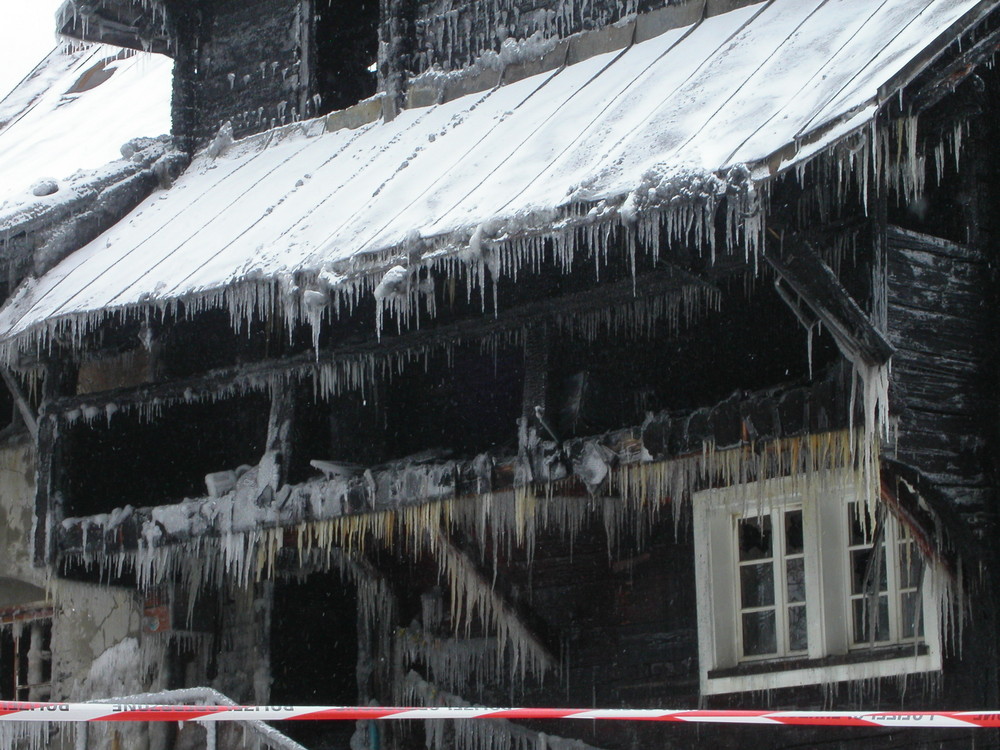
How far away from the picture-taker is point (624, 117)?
1055 centimetres

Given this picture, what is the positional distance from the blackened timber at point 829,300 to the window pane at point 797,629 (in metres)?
2.13

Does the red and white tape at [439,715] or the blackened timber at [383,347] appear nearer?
the red and white tape at [439,715]

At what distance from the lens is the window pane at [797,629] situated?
10.3 m

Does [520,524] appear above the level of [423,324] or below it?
below

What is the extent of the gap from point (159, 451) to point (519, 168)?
170 inches

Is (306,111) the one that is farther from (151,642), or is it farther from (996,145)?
(996,145)

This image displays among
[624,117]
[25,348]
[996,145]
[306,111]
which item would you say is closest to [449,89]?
[306,111]

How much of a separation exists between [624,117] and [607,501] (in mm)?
2375

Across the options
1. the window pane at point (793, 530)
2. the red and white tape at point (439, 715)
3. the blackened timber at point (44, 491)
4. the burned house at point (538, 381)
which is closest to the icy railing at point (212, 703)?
the burned house at point (538, 381)

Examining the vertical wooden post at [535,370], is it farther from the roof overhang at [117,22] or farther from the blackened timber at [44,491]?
the roof overhang at [117,22]

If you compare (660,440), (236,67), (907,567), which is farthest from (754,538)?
(236,67)

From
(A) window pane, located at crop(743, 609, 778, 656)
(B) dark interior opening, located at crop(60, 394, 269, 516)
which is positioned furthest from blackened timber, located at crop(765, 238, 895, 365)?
(B) dark interior opening, located at crop(60, 394, 269, 516)

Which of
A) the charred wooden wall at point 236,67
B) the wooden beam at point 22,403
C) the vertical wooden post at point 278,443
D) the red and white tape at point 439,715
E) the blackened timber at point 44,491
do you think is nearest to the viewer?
the red and white tape at point 439,715

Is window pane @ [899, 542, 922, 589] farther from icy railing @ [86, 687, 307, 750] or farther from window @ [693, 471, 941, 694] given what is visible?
icy railing @ [86, 687, 307, 750]
